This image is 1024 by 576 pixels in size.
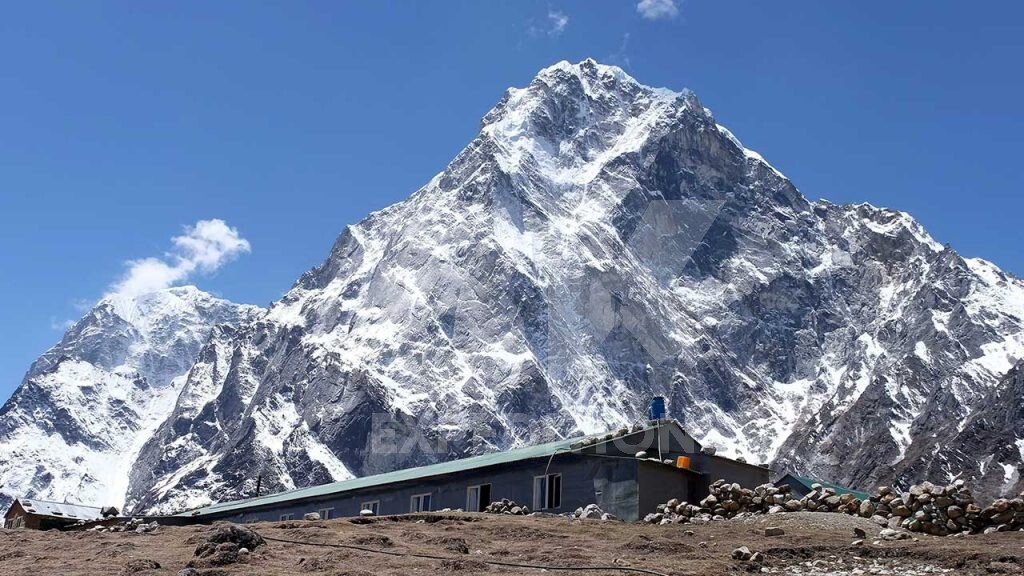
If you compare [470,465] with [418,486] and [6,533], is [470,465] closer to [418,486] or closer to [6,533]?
[418,486]

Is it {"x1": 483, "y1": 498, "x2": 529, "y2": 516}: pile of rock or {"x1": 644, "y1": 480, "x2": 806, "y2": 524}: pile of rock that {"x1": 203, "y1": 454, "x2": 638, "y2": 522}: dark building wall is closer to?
{"x1": 483, "y1": 498, "x2": 529, "y2": 516}: pile of rock

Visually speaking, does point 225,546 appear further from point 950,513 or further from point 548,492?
point 548,492

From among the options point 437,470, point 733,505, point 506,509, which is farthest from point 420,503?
point 733,505

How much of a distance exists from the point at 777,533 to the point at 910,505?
4431mm

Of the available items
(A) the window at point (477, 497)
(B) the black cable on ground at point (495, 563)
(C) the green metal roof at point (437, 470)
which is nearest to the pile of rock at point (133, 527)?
(B) the black cable on ground at point (495, 563)

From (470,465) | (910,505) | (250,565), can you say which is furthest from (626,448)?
(250,565)

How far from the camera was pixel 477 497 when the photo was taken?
47.0 meters

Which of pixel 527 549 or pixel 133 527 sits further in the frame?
pixel 133 527

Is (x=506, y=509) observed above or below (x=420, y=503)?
below

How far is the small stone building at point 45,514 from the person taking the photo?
187 feet

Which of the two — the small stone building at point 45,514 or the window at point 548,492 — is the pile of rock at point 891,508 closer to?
the window at point 548,492

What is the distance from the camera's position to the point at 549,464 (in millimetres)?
44438

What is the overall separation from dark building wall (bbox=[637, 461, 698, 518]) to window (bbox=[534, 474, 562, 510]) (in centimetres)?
384

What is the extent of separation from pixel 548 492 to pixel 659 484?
4.63 metres
